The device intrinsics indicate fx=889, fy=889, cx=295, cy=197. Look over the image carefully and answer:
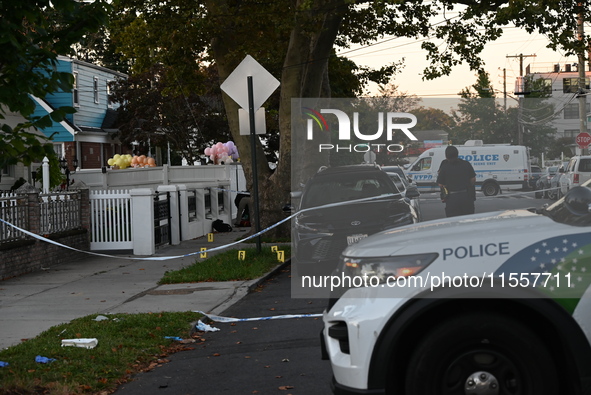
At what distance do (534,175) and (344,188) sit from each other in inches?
102

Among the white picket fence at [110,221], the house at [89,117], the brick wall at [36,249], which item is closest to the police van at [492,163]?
the brick wall at [36,249]

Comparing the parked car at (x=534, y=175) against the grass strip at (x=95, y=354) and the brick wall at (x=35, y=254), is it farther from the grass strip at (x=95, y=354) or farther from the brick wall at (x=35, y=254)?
the brick wall at (x=35, y=254)

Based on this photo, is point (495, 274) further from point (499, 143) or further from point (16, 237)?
point (16, 237)

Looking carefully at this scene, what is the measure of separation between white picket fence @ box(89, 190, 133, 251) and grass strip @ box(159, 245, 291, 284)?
235cm

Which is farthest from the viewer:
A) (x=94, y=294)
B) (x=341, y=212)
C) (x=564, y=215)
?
(x=94, y=294)

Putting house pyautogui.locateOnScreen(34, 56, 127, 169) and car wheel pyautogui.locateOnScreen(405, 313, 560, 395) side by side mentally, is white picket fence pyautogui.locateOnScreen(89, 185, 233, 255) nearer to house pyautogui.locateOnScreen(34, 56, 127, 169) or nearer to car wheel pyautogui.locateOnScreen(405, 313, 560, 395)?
car wheel pyautogui.locateOnScreen(405, 313, 560, 395)

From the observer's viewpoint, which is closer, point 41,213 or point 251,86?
point 251,86

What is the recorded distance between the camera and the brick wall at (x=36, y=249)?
14.9 meters

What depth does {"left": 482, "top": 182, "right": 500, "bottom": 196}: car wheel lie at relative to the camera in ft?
20.3

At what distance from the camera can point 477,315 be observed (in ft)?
15.6

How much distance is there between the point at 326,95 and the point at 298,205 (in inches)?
610

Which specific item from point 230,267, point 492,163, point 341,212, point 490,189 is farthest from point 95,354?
point 230,267

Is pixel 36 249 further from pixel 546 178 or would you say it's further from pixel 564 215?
pixel 564 215

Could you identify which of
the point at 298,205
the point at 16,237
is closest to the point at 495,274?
the point at 298,205
